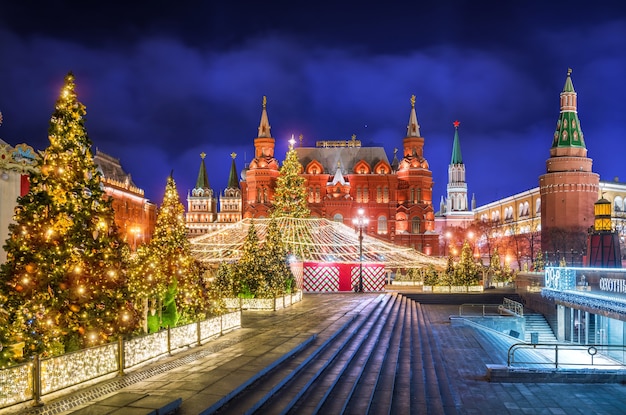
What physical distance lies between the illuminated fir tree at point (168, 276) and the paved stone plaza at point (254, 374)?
1421mm

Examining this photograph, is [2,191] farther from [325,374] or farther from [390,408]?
[390,408]

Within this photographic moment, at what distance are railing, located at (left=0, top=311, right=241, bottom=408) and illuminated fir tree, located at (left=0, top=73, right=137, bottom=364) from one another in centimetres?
55

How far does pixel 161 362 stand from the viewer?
11.0m

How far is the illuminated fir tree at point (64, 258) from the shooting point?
9523 millimetres

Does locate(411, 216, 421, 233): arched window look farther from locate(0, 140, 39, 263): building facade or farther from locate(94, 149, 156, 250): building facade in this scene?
locate(0, 140, 39, 263): building facade

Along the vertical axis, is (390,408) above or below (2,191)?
below

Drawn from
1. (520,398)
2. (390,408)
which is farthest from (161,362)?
(520,398)

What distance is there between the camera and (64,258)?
32.7 feet

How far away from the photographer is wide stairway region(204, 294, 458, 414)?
903 centimetres

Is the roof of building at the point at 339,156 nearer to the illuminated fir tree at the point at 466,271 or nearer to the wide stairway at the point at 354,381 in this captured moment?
the illuminated fir tree at the point at 466,271

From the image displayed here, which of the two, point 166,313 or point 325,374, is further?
point 166,313

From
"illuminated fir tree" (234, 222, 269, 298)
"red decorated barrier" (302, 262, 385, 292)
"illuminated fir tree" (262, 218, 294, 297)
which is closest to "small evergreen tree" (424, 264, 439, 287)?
"red decorated barrier" (302, 262, 385, 292)

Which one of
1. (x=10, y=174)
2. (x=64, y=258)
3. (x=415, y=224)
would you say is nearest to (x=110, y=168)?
(x=415, y=224)

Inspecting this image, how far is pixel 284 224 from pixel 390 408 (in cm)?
3055
